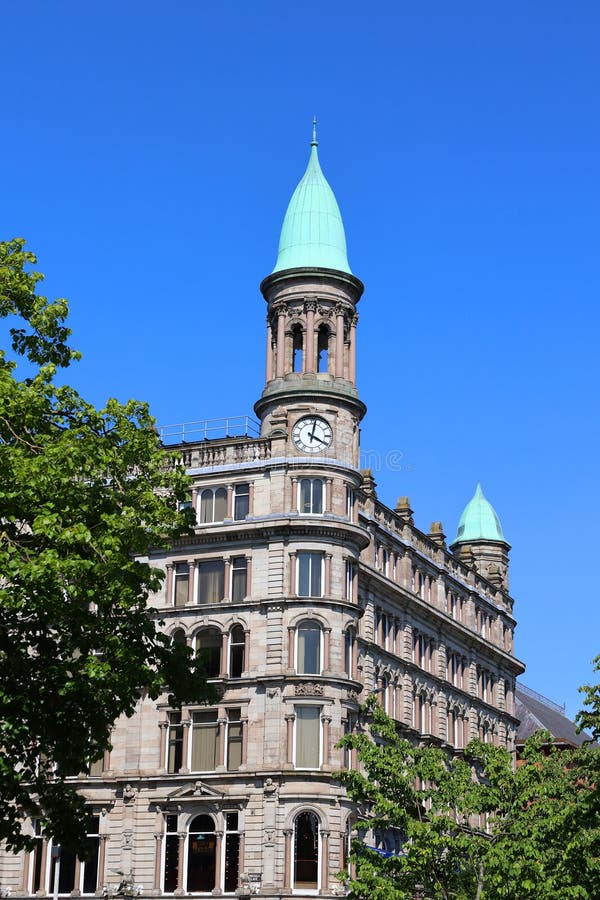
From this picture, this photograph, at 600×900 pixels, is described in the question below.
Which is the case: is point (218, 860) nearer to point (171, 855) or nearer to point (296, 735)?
point (171, 855)

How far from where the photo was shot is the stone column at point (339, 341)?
245ft

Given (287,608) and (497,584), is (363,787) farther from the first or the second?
(497,584)

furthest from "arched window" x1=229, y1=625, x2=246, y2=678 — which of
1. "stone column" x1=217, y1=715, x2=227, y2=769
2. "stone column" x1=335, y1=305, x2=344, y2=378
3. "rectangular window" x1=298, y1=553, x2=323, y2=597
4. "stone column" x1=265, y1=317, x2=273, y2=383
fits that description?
"stone column" x1=335, y1=305, x2=344, y2=378

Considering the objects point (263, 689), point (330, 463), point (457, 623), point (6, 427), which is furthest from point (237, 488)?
point (6, 427)

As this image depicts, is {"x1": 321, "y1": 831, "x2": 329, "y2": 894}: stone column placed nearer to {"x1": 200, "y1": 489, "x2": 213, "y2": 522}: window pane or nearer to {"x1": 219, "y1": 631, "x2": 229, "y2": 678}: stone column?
{"x1": 219, "y1": 631, "x2": 229, "y2": 678}: stone column

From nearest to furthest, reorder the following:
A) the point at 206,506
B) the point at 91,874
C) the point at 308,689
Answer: the point at 308,689
the point at 91,874
the point at 206,506

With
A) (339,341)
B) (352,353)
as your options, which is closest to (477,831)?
(339,341)

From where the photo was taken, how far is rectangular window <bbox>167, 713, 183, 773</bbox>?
70188mm

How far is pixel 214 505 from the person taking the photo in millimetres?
72562

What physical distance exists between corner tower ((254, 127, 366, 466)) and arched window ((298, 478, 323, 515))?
1363 mm

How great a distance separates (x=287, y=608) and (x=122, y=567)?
32988 millimetres

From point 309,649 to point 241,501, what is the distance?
821cm

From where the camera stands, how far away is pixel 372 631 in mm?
77438

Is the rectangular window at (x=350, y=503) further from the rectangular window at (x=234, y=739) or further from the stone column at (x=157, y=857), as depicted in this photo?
the stone column at (x=157, y=857)
